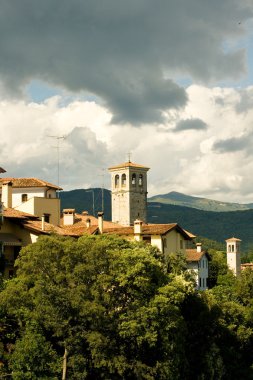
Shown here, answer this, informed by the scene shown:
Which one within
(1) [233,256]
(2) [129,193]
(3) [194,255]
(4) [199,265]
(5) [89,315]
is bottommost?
(5) [89,315]

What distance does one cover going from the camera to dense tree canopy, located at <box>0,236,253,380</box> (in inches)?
1537

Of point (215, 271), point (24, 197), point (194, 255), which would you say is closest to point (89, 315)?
point (24, 197)

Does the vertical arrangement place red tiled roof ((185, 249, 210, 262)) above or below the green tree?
above

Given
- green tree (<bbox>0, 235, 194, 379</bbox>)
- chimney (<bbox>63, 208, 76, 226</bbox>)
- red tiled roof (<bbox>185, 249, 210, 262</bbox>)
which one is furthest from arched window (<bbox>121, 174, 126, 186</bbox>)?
green tree (<bbox>0, 235, 194, 379</bbox>)

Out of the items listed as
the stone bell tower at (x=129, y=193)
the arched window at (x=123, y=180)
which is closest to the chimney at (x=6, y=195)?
the stone bell tower at (x=129, y=193)

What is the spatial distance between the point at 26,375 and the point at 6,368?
170 cm

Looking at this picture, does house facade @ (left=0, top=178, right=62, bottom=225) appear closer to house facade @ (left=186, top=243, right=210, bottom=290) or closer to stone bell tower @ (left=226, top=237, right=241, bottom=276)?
house facade @ (left=186, top=243, right=210, bottom=290)

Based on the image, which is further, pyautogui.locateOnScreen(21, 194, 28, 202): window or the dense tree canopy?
pyautogui.locateOnScreen(21, 194, 28, 202): window

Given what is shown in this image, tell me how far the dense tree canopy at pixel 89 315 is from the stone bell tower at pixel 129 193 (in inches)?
3168

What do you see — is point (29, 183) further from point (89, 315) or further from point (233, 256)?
point (233, 256)

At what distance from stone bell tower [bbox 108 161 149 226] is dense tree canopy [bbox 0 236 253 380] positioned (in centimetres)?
8048

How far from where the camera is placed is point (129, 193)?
126688 millimetres

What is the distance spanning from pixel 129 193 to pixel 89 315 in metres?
87.8

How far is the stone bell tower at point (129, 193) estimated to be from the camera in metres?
126
